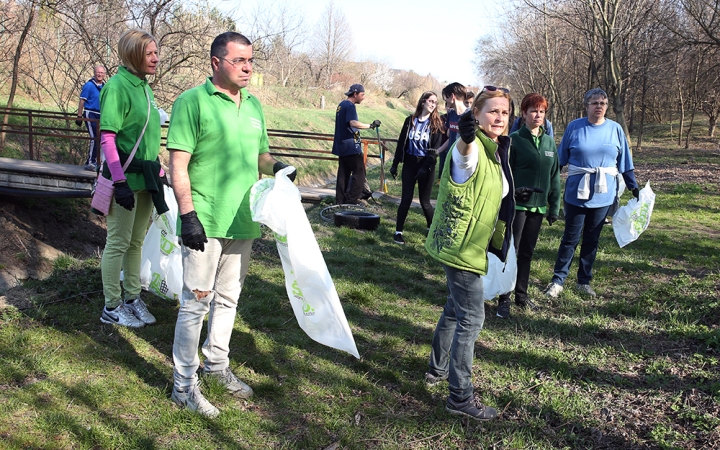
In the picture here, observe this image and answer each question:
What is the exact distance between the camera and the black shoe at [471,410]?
124 inches

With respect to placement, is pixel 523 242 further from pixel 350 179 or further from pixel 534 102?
pixel 350 179

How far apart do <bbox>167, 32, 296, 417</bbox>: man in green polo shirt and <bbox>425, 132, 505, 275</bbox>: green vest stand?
2.95 feet

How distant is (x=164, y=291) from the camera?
4203mm

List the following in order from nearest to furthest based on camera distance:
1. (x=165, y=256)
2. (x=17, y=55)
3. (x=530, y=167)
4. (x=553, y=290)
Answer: (x=165, y=256), (x=530, y=167), (x=553, y=290), (x=17, y=55)

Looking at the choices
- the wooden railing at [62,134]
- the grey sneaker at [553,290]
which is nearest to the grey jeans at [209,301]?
the grey sneaker at [553,290]

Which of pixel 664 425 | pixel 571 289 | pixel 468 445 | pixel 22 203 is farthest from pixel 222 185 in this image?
pixel 22 203

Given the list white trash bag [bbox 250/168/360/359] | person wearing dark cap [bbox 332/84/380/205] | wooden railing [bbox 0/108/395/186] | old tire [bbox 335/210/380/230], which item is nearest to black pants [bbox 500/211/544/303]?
white trash bag [bbox 250/168/360/359]

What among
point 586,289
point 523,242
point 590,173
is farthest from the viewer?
point 586,289

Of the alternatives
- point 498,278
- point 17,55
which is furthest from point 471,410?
point 17,55

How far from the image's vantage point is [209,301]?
9.97ft

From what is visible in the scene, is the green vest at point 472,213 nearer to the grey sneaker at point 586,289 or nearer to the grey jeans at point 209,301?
the grey jeans at point 209,301

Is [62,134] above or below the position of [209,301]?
above

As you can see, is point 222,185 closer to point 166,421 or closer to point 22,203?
point 166,421

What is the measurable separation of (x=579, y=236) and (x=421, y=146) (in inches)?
92.0
